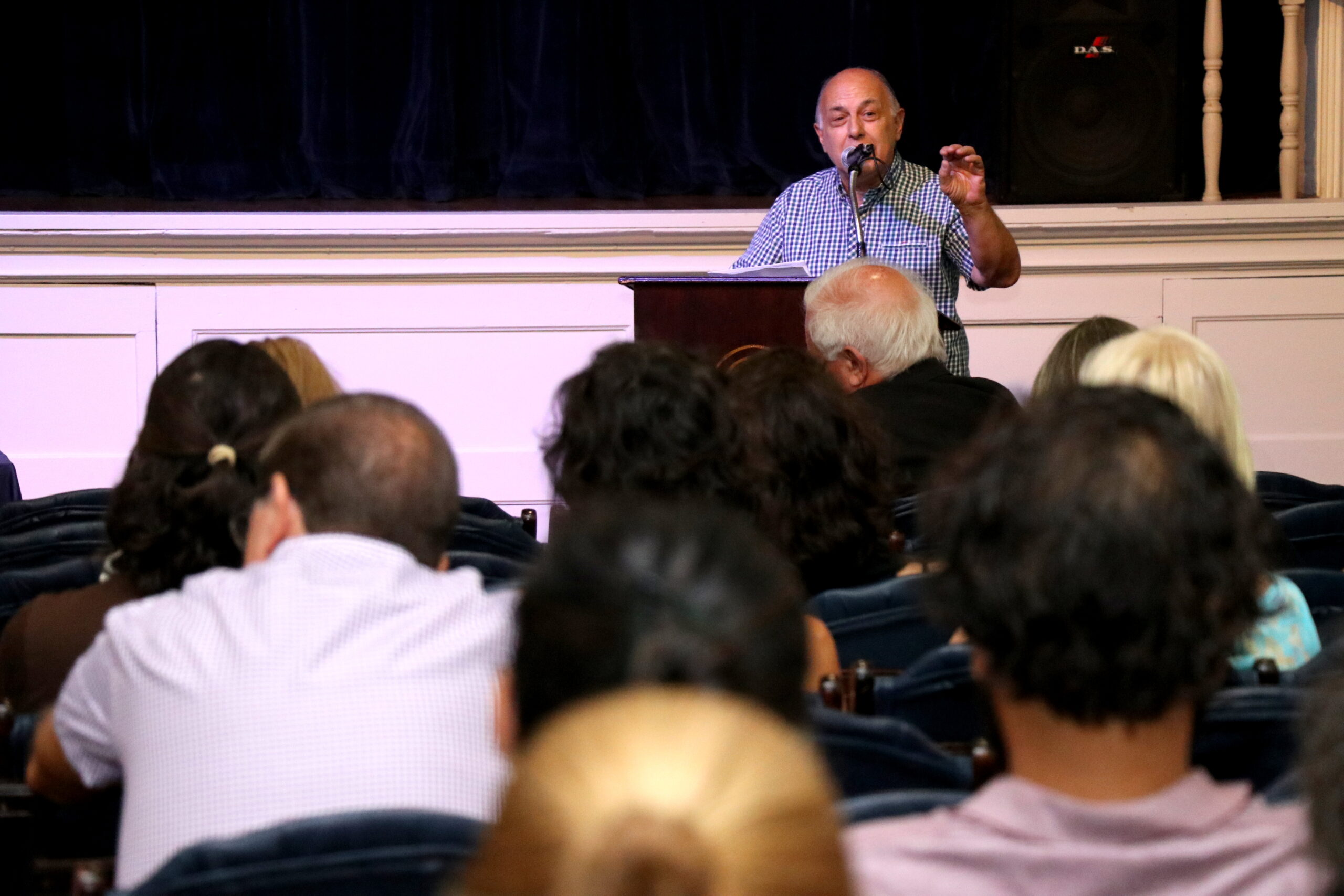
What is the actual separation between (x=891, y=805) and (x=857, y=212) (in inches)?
134

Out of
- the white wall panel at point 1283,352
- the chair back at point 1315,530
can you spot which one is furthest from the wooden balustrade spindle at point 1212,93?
the chair back at point 1315,530

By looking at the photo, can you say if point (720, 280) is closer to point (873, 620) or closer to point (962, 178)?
point (962, 178)

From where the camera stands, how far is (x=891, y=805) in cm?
115

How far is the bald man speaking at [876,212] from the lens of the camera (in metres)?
4.53

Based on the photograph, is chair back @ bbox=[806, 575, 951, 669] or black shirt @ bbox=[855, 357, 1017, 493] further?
black shirt @ bbox=[855, 357, 1017, 493]

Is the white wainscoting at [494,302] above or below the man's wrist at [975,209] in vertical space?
below

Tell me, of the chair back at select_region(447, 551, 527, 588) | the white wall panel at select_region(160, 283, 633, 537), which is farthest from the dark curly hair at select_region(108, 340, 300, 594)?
the white wall panel at select_region(160, 283, 633, 537)

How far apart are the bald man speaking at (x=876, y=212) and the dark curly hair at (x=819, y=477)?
6.83 feet

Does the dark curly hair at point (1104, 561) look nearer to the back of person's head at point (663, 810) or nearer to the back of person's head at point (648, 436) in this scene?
the back of person's head at point (663, 810)

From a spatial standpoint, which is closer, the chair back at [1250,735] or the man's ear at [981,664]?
the man's ear at [981,664]

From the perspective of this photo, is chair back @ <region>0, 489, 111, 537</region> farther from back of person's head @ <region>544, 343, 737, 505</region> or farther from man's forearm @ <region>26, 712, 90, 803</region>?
man's forearm @ <region>26, 712, 90, 803</region>

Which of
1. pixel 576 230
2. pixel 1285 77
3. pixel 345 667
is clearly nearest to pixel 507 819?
pixel 345 667

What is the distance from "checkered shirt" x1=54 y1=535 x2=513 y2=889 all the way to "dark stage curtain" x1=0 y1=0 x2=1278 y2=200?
4.67 m

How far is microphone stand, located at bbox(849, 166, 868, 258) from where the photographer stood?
172 inches
